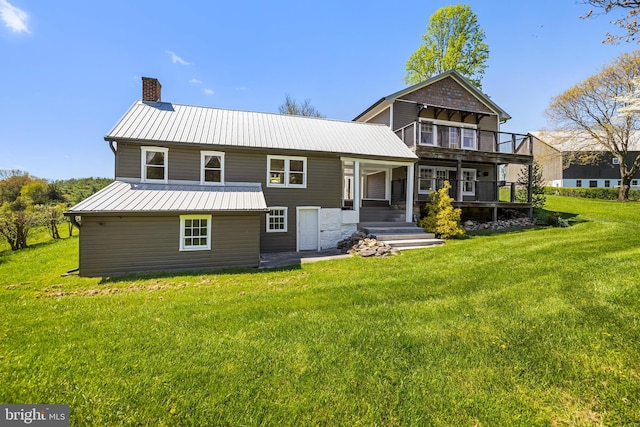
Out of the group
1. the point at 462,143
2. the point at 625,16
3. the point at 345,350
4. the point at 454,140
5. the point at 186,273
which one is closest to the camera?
the point at 345,350

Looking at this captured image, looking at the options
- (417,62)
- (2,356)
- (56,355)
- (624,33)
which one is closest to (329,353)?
(56,355)

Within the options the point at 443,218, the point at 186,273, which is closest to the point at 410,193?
the point at 443,218

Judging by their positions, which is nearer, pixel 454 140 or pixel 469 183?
pixel 454 140

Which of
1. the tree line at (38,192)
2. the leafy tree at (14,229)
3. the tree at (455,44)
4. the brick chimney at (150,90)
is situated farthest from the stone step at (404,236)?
the tree line at (38,192)

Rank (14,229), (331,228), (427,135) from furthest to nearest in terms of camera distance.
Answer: (427,135) < (14,229) < (331,228)

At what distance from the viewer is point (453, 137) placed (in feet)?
54.1

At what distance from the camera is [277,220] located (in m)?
12.2

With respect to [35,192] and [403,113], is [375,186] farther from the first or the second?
[35,192]

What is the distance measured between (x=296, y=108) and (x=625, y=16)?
30369mm

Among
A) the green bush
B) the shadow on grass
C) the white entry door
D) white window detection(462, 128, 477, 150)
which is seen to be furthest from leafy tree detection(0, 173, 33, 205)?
the green bush

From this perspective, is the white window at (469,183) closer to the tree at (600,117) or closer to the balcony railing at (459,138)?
the balcony railing at (459,138)

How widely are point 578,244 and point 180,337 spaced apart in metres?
11.7

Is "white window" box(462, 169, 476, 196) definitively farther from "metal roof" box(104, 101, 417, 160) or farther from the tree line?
the tree line

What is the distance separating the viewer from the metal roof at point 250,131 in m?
11.1
